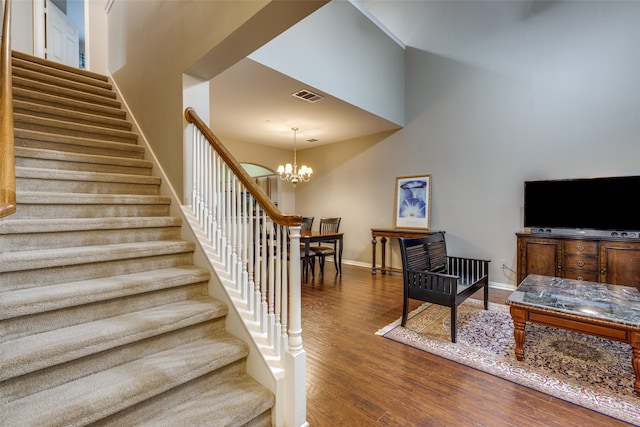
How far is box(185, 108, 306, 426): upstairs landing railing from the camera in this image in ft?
5.02

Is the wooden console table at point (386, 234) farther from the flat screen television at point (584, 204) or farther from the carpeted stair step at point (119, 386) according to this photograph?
the carpeted stair step at point (119, 386)

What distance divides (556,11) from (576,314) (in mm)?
4037

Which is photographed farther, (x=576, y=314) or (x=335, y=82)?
(x=335, y=82)

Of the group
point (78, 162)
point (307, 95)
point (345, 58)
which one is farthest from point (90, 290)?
point (345, 58)

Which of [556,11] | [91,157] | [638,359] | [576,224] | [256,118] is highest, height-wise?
[556,11]

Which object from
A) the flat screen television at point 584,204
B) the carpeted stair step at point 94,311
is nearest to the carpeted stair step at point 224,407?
the carpeted stair step at point 94,311

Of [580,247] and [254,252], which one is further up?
[254,252]

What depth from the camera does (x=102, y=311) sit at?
1570 millimetres

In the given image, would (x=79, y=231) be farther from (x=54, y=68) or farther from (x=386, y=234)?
(x=386, y=234)

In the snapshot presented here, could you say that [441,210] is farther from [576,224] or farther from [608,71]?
[608,71]

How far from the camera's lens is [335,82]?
12.7ft

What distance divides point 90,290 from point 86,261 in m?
0.27

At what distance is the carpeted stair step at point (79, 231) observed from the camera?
1.67m

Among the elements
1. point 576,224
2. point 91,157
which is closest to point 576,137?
point 576,224
